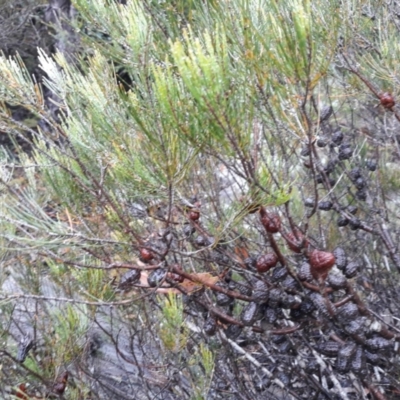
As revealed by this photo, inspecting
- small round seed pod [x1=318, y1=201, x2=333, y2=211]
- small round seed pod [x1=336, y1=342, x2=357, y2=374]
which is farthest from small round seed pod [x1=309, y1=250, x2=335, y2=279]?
small round seed pod [x1=318, y1=201, x2=333, y2=211]

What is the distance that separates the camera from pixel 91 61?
1.54m

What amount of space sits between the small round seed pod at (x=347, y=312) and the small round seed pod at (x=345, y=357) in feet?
0.25

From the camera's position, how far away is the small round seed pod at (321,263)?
1328mm

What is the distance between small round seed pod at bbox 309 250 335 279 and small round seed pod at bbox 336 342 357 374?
23 cm

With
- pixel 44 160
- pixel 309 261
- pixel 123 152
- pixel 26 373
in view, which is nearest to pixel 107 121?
pixel 123 152

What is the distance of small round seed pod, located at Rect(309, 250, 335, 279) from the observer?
1328mm

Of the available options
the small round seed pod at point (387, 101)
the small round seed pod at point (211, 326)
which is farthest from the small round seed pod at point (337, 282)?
the small round seed pod at point (387, 101)

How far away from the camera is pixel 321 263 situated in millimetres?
1338

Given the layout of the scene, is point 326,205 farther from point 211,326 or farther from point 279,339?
point 211,326

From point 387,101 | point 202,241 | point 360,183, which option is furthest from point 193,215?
point 360,183

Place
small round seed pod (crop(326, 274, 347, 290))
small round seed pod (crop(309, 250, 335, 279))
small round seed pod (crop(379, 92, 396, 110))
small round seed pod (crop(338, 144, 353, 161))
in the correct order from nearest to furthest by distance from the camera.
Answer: small round seed pod (crop(309, 250, 335, 279)) < small round seed pod (crop(326, 274, 347, 290)) < small round seed pod (crop(379, 92, 396, 110)) < small round seed pod (crop(338, 144, 353, 161))

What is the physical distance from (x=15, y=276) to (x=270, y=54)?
1.63 m

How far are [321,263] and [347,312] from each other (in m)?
0.19

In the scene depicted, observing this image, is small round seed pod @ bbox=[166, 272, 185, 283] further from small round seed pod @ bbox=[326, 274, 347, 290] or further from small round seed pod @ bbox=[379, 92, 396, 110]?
small round seed pod @ bbox=[379, 92, 396, 110]
